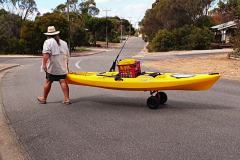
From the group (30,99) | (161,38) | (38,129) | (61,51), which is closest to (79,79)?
(61,51)

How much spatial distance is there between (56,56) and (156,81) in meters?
2.39

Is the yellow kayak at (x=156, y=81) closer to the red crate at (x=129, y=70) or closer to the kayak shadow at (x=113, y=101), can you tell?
the red crate at (x=129, y=70)

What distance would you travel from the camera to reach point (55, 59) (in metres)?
9.35

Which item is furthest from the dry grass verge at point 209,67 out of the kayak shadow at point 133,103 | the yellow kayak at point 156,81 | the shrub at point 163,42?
the shrub at point 163,42

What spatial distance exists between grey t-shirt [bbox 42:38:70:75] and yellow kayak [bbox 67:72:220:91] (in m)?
0.60

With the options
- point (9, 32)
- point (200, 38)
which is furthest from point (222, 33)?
point (9, 32)

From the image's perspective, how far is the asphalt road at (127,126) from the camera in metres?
5.64

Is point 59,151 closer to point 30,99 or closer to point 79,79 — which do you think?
point 79,79

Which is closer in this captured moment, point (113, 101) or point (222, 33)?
point (113, 101)

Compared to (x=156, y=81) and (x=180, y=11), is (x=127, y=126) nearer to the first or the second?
(x=156, y=81)

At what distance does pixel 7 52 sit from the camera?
160 feet

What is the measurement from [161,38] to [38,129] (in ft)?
138

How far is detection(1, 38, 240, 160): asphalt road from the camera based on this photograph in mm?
5641

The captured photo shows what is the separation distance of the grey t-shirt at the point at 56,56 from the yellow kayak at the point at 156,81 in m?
0.60
